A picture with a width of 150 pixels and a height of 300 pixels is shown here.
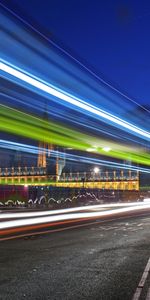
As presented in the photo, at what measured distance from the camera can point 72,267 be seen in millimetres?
10047

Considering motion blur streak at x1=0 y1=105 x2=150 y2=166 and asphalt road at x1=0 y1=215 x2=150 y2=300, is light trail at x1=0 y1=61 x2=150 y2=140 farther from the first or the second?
asphalt road at x1=0 y1=215 x2=150 y2=300

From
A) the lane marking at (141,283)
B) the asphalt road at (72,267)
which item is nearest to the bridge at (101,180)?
the asphalt road at (72,267)

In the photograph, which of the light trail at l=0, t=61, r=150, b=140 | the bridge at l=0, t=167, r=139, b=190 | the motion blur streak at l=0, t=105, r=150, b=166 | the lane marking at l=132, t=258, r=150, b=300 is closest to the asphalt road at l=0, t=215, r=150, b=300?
the lane marking at l=132, t=258, r=150, b=300

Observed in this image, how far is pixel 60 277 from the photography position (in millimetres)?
8789

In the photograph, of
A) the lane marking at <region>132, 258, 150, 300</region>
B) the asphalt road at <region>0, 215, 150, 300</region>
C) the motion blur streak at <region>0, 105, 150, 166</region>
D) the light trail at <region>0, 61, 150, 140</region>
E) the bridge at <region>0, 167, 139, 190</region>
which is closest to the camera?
the lane marking at <region>132, 258, 150, 300</region>

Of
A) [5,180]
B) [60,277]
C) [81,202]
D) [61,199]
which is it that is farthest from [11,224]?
[5,180]

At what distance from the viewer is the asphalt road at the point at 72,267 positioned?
745cm

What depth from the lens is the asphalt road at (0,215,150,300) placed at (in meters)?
7.45

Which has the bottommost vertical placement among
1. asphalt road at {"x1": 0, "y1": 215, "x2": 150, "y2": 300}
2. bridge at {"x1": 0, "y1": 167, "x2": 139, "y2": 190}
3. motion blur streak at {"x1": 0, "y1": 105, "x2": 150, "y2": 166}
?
asphalt road at {"x1": 0, "y1": 215, "x2": 150, "y2": 300}

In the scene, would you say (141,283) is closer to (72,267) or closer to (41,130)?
(72,267)

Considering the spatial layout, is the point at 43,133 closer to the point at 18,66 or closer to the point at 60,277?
the point at 18,66

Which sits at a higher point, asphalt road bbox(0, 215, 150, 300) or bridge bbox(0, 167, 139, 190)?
bridge bbox(0, 167, 139, 190)

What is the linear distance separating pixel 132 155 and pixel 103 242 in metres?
70.1

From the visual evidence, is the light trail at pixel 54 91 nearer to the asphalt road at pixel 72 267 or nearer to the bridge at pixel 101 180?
the asphalt road at pixel 72 267
